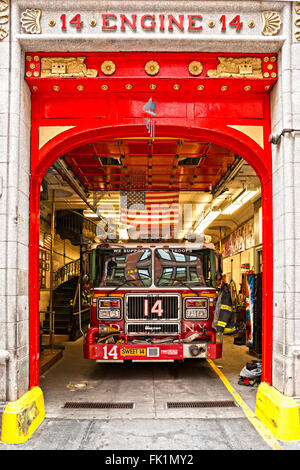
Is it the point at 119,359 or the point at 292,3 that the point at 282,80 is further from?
the point at 119,359

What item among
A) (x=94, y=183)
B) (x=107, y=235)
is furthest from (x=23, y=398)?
(x=94, y=183)

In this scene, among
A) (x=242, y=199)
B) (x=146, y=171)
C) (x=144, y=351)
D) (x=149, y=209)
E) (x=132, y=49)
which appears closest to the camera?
(x=132, y=49)

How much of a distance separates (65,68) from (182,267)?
4493 millimetres

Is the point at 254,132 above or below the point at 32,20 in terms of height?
below

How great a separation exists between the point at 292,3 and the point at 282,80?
1.01m

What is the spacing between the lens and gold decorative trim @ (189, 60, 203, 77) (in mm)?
5785

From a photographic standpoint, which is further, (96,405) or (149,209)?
(149,209)

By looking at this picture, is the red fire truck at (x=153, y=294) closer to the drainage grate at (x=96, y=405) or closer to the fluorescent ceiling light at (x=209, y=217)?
the drainage grate at (x=96, y=405)

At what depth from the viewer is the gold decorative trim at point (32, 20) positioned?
5527 mm

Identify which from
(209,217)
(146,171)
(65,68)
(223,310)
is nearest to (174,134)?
(65,68)

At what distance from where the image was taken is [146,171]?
31.1 ft

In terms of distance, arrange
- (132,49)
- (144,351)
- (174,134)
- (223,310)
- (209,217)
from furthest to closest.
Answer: (209,217) < (223,310) < (144,351) < (174,134) < (132,49)

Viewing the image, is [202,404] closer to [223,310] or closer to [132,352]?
[132,352]

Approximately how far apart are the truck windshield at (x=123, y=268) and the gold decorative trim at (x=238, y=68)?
4.00 meters
